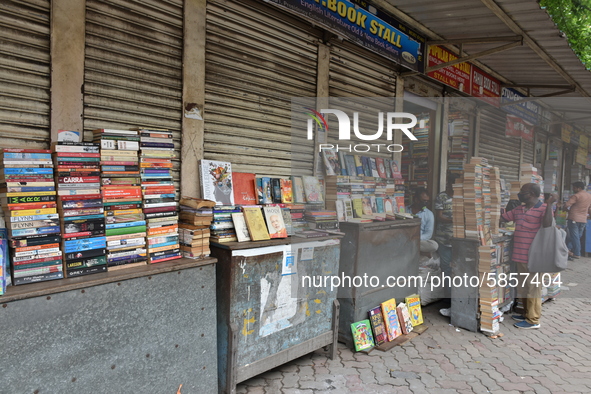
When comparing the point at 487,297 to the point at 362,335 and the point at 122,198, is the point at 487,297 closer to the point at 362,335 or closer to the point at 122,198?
the point at 362,335

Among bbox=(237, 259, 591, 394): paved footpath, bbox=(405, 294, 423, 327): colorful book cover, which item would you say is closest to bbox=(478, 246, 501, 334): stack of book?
bbox=(237, 259, 591, 394): paved footpath

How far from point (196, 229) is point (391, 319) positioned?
2.76 meters

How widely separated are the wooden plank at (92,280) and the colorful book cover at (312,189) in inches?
68.3

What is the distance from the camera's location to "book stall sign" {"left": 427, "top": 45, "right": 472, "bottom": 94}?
6107 mm

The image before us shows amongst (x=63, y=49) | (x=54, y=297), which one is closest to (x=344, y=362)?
(x=54, y=297)

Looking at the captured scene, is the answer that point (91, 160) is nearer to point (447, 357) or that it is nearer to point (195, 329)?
point (195, 329)

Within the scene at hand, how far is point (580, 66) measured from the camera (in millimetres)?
6465

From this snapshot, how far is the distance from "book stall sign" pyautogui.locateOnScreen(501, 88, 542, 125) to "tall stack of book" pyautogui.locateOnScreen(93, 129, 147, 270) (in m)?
8.06

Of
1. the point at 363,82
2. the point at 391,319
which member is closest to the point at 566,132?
the point at 363,82

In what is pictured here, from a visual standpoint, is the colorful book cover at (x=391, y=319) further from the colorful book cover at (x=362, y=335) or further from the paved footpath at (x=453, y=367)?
the colorful book cover at (x=362, y=335)

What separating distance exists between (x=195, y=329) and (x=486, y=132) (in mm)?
8100

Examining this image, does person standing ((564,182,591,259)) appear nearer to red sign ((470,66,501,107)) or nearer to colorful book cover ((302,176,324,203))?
red sign ((470,66,501,107))

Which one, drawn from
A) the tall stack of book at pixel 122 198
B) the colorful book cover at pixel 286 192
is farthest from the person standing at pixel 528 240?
the tall stack of book at pixel 122 198

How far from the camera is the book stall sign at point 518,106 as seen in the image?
27.6ft
